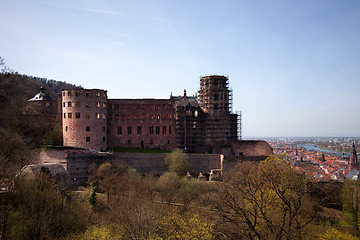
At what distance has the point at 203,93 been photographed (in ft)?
184

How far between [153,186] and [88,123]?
1768cm

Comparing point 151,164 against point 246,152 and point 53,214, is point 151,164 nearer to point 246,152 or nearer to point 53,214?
point 246,152

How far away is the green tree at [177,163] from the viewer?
42875mm

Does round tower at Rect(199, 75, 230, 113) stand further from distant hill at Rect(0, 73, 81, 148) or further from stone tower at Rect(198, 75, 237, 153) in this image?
distant hill at Rect(0, 73, 81, 148)

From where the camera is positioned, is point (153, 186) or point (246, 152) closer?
point (153, 186)

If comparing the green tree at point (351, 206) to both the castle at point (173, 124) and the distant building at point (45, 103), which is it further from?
the distant building at point (45, 103)

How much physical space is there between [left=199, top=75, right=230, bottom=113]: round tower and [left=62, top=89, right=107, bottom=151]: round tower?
840 inches

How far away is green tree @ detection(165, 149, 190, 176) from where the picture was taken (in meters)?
42.9

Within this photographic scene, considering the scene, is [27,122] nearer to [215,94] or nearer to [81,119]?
[81,119]

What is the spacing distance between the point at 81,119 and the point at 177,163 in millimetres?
17833

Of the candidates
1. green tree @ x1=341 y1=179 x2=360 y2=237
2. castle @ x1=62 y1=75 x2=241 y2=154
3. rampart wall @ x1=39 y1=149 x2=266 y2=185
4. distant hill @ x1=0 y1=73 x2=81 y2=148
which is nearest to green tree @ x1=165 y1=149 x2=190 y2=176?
rampart wall @ x1=39 y1=149 x2=266 y2=185

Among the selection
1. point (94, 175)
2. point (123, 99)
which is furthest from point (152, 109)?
point (94, 175)

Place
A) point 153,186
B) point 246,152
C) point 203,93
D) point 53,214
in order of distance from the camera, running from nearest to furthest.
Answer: point 53,214, point 153,186, point 246,152, point 203,93

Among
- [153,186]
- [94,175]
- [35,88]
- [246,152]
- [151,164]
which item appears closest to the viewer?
[153,186]
